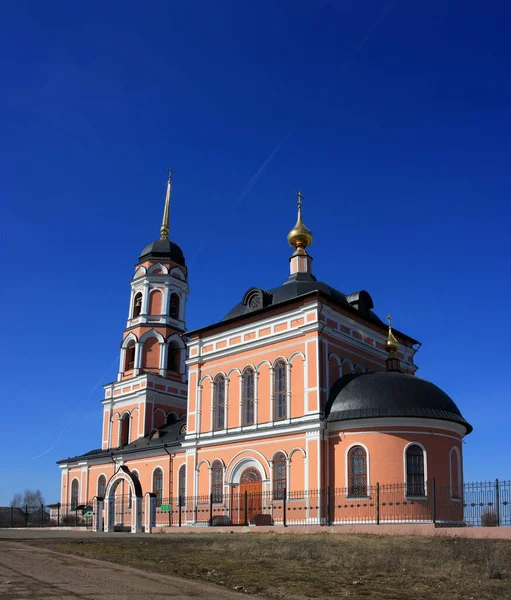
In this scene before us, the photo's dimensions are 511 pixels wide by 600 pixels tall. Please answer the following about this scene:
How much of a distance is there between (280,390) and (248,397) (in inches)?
76.5

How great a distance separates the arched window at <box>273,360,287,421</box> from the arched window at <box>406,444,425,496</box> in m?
5.44

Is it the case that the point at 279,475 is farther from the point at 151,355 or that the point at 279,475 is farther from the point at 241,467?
the point at 151,355

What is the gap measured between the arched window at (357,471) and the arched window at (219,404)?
278 inches

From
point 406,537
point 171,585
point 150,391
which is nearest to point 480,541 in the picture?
point 406,537

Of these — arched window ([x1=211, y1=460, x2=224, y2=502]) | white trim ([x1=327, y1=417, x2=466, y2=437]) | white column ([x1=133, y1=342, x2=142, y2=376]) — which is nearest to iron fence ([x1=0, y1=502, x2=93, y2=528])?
arched window ([x1=211, y1=460, x2=224, y2=502])

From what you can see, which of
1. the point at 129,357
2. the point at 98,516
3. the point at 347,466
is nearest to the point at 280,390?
the point at 347,466

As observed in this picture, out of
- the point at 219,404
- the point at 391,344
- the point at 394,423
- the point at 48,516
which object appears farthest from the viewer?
the point at 48,516

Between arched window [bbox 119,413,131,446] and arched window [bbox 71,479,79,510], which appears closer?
arched window [bbox 119,413,131,446]

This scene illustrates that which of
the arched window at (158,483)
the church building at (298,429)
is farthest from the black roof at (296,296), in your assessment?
the arched window at (158,483)

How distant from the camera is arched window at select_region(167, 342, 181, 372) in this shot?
132 feet

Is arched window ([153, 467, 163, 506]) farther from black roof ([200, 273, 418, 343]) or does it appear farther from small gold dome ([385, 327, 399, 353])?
small gold dome ([385, 327, 399, 353])

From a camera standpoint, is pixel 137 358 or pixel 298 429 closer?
pixel 298 429

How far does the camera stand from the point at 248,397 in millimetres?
28359

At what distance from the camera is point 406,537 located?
16.3m
